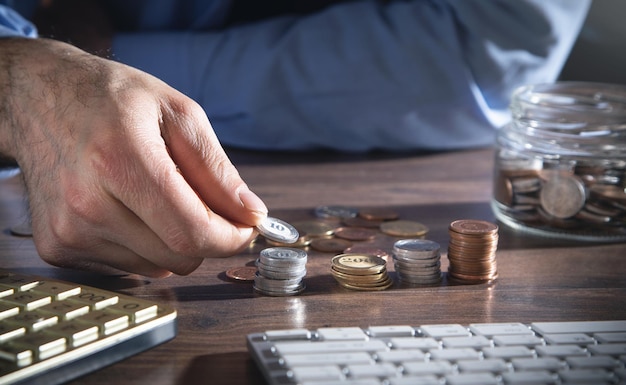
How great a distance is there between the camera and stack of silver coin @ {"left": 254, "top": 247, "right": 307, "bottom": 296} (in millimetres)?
716

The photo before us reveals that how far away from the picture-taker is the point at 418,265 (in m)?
0.76

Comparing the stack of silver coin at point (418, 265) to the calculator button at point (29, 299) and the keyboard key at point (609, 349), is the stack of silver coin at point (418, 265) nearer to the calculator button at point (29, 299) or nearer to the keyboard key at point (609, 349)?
the keyboard key at point (609, 349)

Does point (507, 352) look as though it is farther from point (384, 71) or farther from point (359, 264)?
point (384, 71)

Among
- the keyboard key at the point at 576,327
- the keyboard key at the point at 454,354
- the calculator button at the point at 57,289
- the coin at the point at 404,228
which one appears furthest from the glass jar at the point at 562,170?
the calculator button at the point at 57,289

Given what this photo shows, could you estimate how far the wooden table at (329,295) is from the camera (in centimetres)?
58

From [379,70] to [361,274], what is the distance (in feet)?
2.30

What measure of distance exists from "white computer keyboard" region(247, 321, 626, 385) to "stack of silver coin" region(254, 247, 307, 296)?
147mm

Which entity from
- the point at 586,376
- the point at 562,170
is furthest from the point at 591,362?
the point at 562,170

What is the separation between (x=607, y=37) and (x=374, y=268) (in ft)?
4.01

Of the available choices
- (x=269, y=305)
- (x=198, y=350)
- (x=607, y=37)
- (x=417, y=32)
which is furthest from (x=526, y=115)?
(x=607, y=37)

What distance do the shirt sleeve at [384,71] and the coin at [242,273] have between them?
0.65 metres

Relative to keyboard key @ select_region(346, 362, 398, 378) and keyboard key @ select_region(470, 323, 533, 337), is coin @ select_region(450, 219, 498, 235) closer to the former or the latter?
keyboard key @ select_region(470, 323, 533, 337)

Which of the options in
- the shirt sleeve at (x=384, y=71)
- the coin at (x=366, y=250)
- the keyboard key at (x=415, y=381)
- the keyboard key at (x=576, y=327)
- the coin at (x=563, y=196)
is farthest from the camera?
the shirt sleeve at (x=384, y=71)

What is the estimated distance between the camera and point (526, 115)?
3.43 ft
